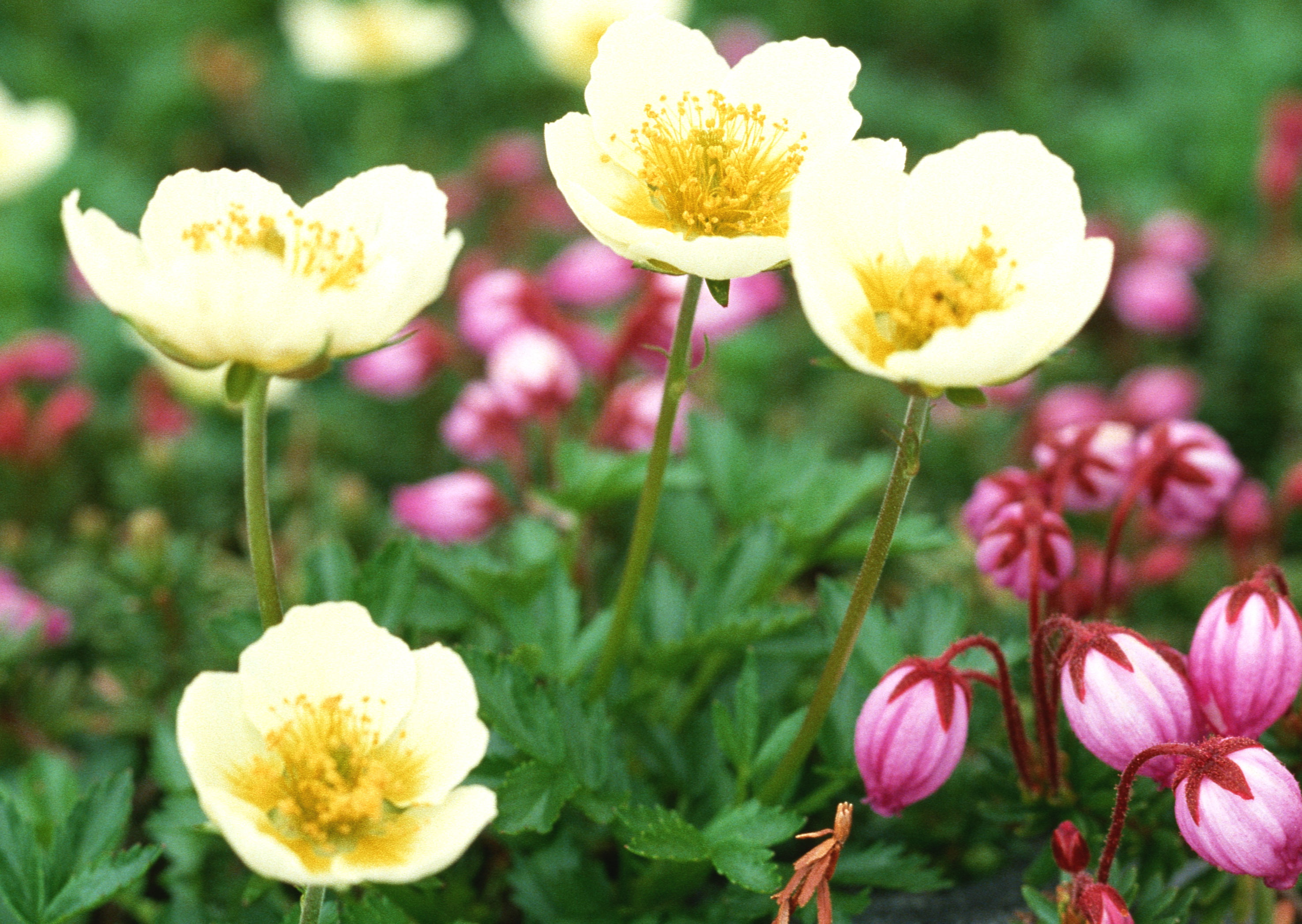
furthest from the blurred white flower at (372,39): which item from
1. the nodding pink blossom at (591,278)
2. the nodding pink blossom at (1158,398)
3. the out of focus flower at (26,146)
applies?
the nodding pink blossom at (1158,398)

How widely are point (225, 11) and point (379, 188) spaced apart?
3.09 metres

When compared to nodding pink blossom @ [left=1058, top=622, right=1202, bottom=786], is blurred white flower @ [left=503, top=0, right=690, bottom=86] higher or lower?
lower

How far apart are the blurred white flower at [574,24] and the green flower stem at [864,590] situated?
206 cm

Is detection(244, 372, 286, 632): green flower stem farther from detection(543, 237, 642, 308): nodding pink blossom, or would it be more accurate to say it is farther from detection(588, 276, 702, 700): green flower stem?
detection(543, 237, 642, 308): nodding pink blossom

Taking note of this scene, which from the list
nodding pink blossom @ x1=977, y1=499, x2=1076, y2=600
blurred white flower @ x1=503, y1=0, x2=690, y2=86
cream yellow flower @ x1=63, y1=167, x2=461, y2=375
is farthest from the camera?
blurred white flower @ x1=503, y1=0, x2=690, y2=86

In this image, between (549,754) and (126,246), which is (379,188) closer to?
(126,246)

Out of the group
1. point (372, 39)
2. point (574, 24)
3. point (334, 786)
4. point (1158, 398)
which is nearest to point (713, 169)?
point (334, 786)

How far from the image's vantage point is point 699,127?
3.63ft

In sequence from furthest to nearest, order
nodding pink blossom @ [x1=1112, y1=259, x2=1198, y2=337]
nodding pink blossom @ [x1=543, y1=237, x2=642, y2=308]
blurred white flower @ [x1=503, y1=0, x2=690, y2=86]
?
1. blurred white flower @ [x1=503, y1=0, x2=690, y2=86]
2. nodding pink blossom @ [x1=1112, y1=259, x2=1198, y2=337]
3. nodding pink blossom @ [x1=543, y1=237, x2=642, y2=308]

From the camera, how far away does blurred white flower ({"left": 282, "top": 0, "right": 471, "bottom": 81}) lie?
10.0ft

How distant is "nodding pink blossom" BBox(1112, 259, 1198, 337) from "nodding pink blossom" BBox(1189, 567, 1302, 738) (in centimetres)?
136

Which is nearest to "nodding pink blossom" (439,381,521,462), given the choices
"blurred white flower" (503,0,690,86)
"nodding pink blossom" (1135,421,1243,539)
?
"nodding pink blossom" (1135,421,1243,539)

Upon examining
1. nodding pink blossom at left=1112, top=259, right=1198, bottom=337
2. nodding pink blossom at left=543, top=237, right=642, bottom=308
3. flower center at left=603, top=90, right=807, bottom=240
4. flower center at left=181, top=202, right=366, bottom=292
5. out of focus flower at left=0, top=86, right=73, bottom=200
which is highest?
flower center at left=603, top=90, right=807, bottom=240

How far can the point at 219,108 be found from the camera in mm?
3418
